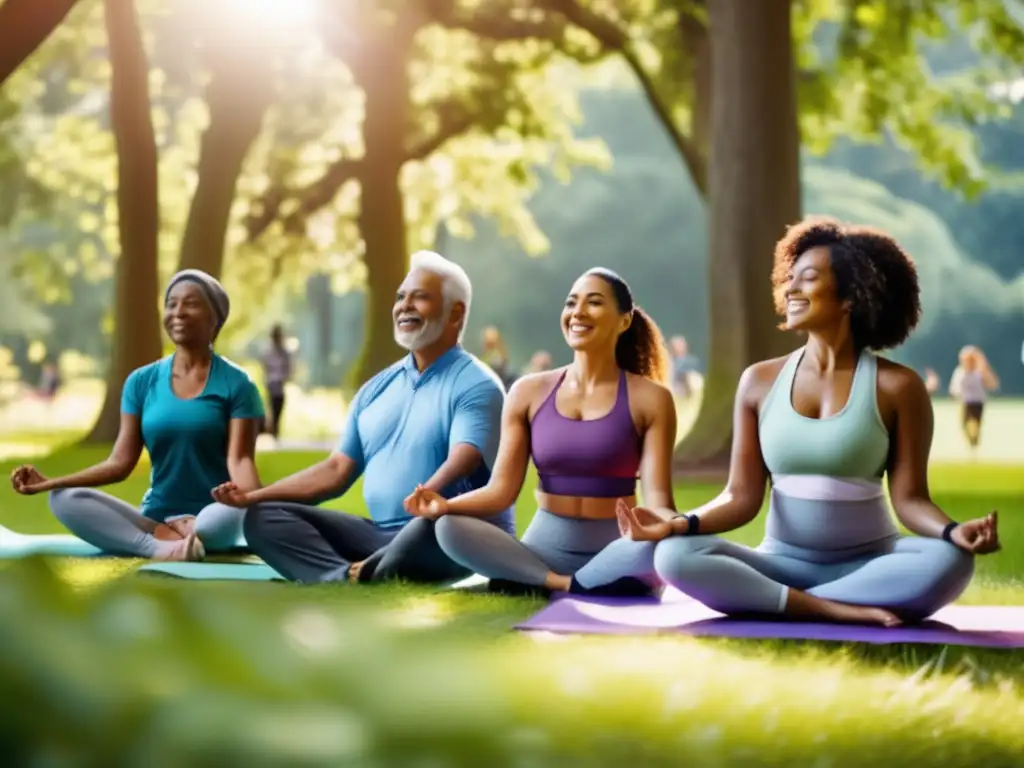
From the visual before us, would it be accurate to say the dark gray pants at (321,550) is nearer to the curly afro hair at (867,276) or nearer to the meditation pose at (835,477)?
the meditation pose at (835,477)

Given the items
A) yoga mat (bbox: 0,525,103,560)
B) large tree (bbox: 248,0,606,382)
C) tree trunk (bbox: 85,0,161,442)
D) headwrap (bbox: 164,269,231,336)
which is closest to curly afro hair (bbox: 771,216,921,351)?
headwrap (bbox: 164,269,231,336)

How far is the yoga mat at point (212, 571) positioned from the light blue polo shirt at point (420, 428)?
0.60m

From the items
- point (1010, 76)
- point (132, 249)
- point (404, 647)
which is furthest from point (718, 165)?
point (1010, 76)

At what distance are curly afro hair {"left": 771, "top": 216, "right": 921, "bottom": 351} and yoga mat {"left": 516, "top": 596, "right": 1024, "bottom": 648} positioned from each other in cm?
108

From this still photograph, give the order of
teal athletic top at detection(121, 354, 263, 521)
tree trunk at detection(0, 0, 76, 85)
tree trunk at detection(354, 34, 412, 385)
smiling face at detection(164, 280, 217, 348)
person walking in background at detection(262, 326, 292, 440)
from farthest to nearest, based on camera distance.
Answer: tree trunk at detection(354, 34, 412, 385)
person walking in background at detection(262, 326, 292, 440)
tree trunk at detection(0, 0, 76, 85)
teal athletic top at detection(121, 354, 263, 521)
smiling face at detection(164, 280, 217, 348)

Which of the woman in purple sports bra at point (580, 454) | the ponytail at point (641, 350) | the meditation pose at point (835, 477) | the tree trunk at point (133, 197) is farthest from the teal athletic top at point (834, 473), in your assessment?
the tree trunk at point (133, 197)

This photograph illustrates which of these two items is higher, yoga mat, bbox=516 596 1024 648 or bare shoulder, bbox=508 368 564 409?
bare shoulder, bbox=508 368 564 409

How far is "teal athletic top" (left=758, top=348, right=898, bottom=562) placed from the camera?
18.1 feet

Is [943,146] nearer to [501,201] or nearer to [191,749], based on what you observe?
[501,201]

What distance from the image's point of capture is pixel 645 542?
6043mm

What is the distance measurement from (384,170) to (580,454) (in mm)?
17428

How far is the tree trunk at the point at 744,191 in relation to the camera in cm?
1403

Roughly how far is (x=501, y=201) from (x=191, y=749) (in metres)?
32.9

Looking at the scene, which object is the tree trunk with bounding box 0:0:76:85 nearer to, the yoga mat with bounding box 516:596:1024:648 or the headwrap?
the headwrap
